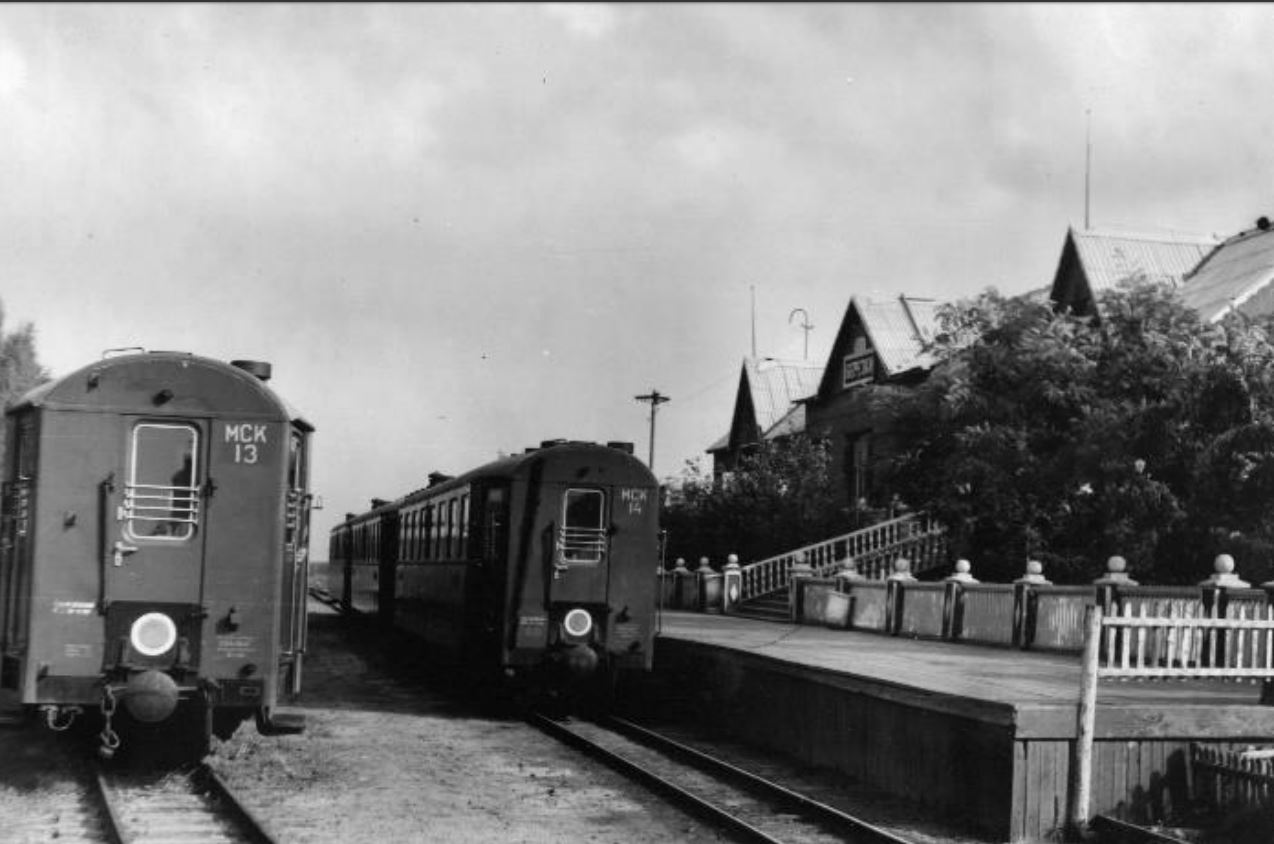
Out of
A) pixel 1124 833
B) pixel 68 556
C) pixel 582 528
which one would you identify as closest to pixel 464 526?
pixel 582 528

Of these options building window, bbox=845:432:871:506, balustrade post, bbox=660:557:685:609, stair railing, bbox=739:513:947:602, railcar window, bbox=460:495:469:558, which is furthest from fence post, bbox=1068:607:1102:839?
building window, bbox=845:432:871:506

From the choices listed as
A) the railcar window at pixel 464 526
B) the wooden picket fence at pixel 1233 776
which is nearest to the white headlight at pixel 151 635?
the railcar window at pixel 464 526

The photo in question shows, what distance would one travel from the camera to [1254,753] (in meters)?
9.83

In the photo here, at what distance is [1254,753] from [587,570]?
A: 7.43 metres

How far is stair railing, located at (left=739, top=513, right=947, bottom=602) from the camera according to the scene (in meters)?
29.0

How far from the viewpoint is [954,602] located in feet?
67.1

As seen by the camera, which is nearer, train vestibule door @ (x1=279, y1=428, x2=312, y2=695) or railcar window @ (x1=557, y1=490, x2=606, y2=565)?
train vestibule door @ (x1=279, y1=428, x2=312, y2=695)

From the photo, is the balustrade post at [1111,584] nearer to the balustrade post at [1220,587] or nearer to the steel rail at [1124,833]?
the balustrade post at [1220,587]

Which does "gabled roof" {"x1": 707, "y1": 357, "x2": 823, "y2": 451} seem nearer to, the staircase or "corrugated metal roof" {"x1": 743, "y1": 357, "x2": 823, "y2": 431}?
"corrugated metal roof" {"x1": 743, "y1": 357, "x2": 823, "y2": 431}

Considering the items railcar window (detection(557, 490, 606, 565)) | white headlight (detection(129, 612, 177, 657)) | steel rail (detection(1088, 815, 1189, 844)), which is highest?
railcar window (detection(557, 490, 606, 565))

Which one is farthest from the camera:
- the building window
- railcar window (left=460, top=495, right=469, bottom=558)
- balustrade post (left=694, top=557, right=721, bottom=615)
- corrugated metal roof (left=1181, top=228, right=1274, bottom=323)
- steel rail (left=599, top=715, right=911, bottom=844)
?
the building window

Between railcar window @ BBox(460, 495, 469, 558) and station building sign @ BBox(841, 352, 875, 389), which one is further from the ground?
station building sign @ BBox(841, 352, 875, 389)

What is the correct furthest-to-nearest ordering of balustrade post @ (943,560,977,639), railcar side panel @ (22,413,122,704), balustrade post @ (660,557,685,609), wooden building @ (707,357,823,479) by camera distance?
1. wooden building @ (707,357,823,479)
2. balustrade post @ (660,557,685,609)
3. balustrade post @ (943,560,977,639)
4. railcar side panel @ (22,413,122,704)

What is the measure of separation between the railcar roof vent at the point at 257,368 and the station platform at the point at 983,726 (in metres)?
5.38
